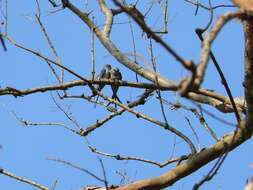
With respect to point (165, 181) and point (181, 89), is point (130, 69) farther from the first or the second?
point (181, 89)

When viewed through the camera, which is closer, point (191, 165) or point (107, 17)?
point (191, 165)

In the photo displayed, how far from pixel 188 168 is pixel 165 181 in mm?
213

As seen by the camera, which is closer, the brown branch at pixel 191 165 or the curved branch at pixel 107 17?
the brown branch at pixel 191 165

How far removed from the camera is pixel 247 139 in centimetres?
317

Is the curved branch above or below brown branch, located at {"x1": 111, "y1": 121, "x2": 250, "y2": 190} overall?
above

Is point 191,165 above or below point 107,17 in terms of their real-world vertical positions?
below

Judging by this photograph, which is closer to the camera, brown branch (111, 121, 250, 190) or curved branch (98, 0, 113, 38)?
brown branch (111, 121, 250, 190)

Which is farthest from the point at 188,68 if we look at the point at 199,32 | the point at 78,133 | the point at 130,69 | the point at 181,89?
the point at 78,133

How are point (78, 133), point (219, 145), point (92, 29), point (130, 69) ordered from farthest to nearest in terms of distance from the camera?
1. point (78, 133)
2. point (92, 29)
3. point (130, 69)
4. point (219, 145)

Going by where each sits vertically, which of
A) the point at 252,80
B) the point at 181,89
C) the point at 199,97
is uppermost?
the point at 199,97

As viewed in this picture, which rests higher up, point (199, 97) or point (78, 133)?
point (78, 133)

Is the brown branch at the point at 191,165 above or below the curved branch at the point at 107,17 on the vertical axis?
below

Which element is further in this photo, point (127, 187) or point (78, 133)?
point (78, 133)

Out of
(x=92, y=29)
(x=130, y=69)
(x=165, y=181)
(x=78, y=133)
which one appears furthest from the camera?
(x=78, y=133)
